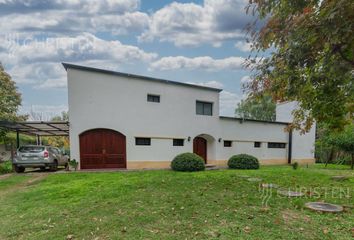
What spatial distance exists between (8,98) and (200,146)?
56.4 feet

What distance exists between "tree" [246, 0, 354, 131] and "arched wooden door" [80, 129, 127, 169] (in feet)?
33.3

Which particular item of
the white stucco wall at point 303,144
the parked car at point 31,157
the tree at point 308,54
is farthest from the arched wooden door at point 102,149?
the white stucco wall at point 303,144

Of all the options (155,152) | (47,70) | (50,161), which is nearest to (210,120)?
(155,152)

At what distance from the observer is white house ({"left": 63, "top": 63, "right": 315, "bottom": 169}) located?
1306 cm

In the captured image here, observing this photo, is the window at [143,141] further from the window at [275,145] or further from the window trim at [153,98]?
the window at [275,145]

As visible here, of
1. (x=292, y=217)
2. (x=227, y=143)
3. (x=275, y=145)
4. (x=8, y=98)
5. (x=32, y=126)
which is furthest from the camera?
(x=8, y=98)

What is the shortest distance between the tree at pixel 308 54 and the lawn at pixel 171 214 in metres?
2.27

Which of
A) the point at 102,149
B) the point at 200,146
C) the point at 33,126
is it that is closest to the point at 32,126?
the point at 33,126

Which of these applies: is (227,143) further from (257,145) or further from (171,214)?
(171,214)

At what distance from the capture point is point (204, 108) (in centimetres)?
1673

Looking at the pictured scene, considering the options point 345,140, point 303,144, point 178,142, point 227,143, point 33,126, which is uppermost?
point 33,126

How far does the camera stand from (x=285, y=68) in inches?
161

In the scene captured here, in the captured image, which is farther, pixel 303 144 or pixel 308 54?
pixel 303 144

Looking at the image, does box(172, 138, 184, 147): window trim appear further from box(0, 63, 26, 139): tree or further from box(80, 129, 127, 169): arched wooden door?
box(0, 63, 26, 139): tree
